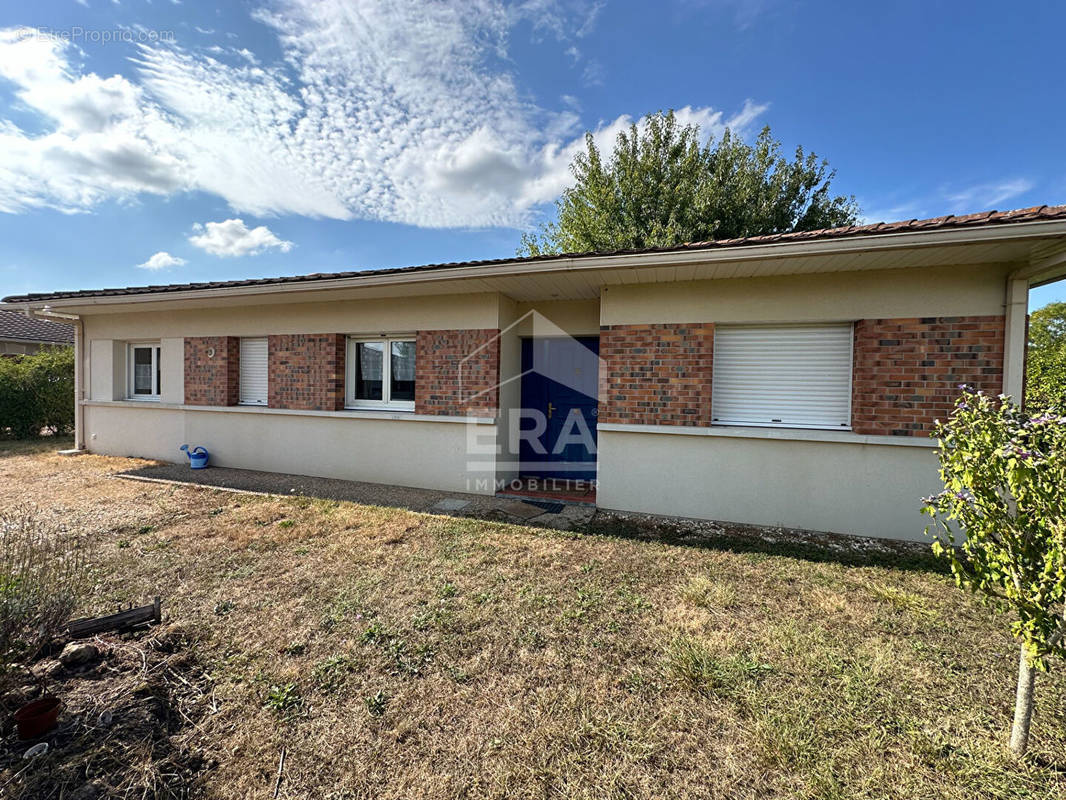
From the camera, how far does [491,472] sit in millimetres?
6484

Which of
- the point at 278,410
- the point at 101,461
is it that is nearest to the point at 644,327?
the point at 278,410

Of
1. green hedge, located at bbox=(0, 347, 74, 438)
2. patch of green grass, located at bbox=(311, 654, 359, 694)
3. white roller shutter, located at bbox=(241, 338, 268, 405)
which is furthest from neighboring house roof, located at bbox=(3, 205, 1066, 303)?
green hedge, located at bbox=(0, 347, 74, 438)

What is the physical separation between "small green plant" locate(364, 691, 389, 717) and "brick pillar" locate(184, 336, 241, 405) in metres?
7.45

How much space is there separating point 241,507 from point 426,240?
751 cm

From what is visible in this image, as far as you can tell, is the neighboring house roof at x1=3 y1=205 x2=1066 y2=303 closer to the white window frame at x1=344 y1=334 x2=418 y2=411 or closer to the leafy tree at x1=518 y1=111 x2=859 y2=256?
the white window frame at x1=344 y1=334 x2=418 y2=411

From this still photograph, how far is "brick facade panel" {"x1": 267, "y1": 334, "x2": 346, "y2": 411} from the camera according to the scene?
6988mm

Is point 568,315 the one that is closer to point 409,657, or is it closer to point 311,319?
point 311,319

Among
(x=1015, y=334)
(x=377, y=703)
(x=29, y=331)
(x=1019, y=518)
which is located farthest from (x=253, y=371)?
(x=29, y=331)

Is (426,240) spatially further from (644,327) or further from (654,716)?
(654,716)

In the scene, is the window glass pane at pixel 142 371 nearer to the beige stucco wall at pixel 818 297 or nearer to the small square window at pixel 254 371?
the small square window at pixel 254 371

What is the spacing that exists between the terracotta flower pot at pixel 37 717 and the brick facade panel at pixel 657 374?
4.97 m

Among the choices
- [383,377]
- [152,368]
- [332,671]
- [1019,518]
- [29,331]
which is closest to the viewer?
[1019,518]

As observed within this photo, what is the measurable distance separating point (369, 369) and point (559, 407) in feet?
A: 10.9

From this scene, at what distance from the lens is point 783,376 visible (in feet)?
16.7
